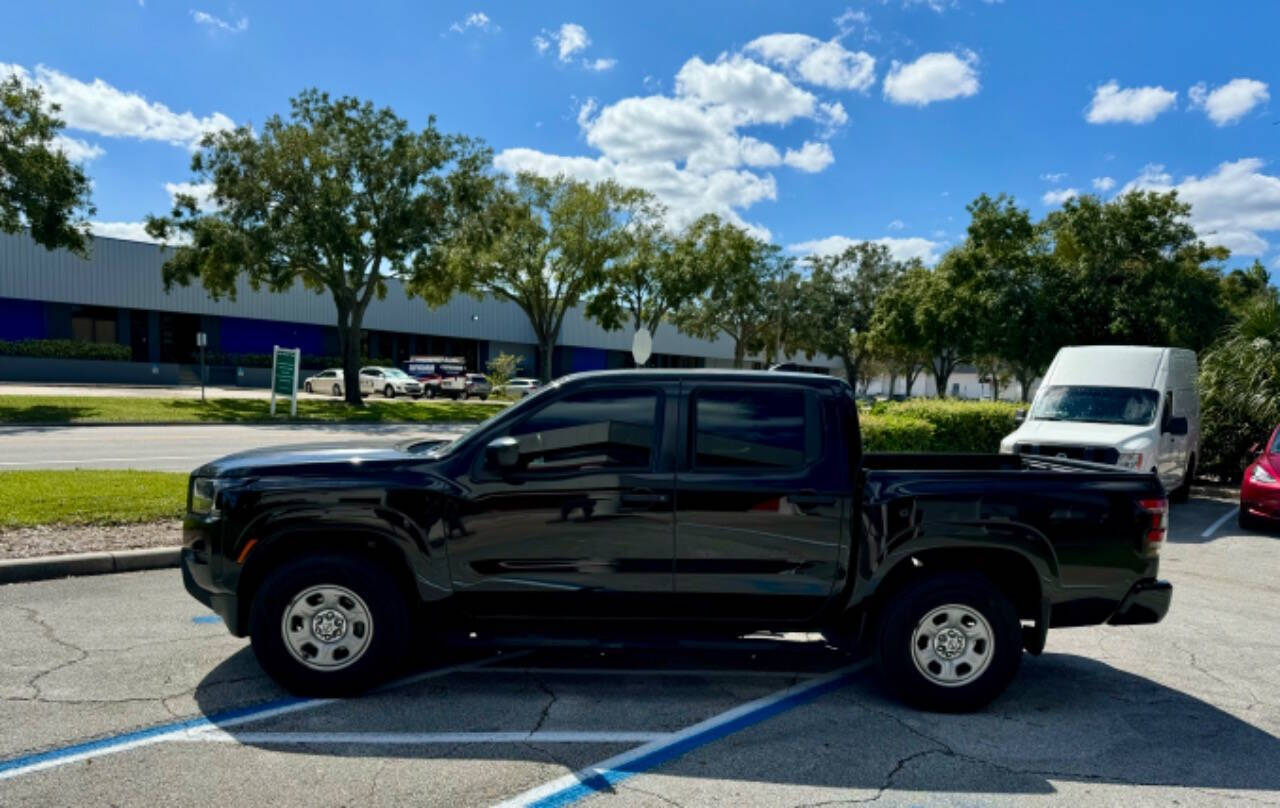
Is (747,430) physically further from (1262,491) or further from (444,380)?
(444,380)

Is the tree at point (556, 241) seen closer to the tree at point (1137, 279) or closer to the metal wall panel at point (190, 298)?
the metal wall panel at point (190, 298)

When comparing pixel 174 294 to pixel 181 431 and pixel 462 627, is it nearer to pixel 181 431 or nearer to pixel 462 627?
pixel 181 431

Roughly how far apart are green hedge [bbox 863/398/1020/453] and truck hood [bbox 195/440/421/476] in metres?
9.94

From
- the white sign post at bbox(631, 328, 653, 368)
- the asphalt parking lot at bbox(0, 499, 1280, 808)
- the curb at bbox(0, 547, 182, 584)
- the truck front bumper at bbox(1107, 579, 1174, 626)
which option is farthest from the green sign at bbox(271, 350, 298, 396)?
the truck front bumper at bbox(1107, 579, 1174, 626)

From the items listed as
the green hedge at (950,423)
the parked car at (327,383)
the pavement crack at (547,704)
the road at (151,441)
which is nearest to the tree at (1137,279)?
the green hedge at (950,423)

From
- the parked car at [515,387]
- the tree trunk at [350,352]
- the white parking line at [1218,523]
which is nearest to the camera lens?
the white parking line at [1218,523]

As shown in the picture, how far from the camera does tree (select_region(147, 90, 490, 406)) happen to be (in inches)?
1024

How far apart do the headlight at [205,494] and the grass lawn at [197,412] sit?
20.5 metres

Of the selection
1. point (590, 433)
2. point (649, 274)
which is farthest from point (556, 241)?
point (590, 433)

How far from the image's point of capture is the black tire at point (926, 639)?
4.32 metres

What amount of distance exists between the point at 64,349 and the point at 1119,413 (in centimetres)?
4488

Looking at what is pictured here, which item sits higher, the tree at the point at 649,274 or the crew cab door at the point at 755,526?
the tree at the point at 649,274

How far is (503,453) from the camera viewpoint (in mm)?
4195

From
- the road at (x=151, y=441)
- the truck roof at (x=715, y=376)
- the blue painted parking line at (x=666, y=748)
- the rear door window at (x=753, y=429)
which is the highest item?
the truck roof at (x=715, y=376)
